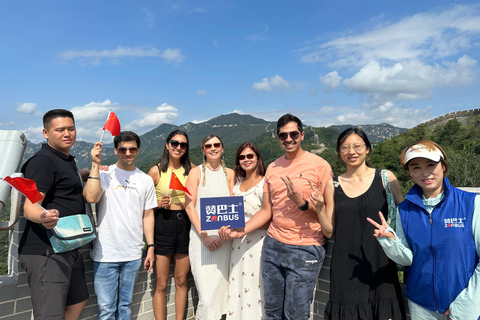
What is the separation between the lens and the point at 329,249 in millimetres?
3592

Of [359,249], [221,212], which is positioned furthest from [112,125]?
[359,249]

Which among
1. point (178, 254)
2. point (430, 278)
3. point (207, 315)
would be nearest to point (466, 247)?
point (430, 278)

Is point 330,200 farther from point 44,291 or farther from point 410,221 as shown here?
point 44,291

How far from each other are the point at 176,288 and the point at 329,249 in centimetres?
203

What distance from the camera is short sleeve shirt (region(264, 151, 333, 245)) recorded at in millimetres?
3201

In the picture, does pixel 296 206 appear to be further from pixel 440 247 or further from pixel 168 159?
pixel 168 159

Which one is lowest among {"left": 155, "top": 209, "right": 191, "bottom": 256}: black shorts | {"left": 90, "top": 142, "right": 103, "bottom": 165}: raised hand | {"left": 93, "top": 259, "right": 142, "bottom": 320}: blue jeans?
{"left": 93, "top": 259, "right": 142, "bottom": 320}: blue jeans

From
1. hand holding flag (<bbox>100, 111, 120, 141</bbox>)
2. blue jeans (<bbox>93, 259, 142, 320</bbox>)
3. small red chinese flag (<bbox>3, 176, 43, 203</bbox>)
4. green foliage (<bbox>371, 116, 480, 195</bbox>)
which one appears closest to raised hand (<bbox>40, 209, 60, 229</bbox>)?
small red chinese flag (<bbox>3, 176, 43, 203</bbox>)

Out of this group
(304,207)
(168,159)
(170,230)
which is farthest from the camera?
(168,159)

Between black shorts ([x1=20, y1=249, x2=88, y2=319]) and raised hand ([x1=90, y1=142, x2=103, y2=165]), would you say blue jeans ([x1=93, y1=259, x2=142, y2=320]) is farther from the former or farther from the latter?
raised hand ([x1=90, y1=142, x2=103, y2=165])

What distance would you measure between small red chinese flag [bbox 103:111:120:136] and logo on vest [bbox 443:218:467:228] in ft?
11.0

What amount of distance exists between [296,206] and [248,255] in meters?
0.88

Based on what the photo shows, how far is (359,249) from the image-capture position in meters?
2.80

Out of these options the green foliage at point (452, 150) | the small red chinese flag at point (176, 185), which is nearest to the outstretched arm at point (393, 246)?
the small red chinese flag at point (176, 185)
